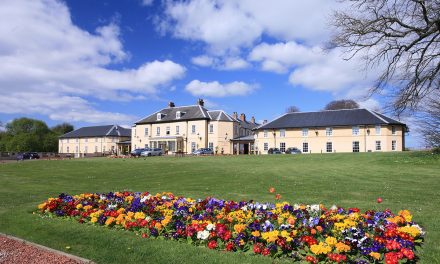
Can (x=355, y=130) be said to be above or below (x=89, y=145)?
above

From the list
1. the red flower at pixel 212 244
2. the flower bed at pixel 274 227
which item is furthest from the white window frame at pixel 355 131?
the red flower at pixel 212 244

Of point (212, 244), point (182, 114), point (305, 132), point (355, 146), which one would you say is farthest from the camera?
point (182, 114)

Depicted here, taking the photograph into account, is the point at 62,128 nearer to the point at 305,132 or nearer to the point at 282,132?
the point at 282,132

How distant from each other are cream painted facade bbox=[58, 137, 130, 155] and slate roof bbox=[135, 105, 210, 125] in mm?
13648

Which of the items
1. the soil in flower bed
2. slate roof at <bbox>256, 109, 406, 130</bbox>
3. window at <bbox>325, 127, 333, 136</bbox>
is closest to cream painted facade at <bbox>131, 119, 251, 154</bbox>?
slate roof at <bbox>256, 109, 406, 130</bbox>

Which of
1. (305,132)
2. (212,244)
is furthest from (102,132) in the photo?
(212,244)

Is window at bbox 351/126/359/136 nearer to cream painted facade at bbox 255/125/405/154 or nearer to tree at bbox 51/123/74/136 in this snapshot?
cream painted facade at bbox 255/125/405/154

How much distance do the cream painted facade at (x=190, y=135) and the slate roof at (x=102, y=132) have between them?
1387 cm

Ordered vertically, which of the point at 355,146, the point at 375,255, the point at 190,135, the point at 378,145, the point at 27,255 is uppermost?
the point at 190,135

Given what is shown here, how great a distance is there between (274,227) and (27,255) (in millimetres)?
4516

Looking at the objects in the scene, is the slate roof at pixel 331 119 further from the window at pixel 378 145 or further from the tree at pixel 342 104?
the tree at pixel 342 104

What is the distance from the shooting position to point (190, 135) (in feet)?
234

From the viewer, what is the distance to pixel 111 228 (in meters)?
8.12

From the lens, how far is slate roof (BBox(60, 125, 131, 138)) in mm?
90031
